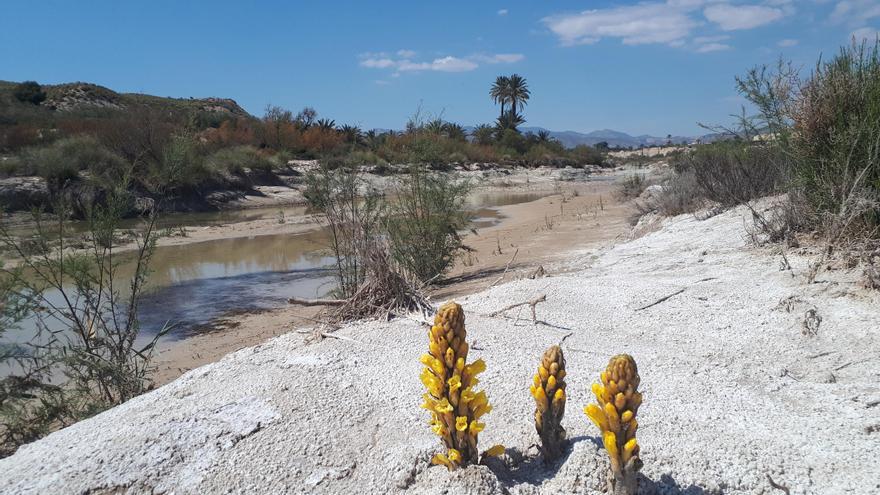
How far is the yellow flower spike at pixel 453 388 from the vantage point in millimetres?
2398

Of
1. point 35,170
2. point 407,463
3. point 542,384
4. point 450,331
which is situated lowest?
point 407,463

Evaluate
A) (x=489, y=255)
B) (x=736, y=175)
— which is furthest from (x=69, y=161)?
(x=736, y=175)

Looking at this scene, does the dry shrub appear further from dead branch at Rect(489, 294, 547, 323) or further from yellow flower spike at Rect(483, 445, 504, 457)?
yellow flower spike at Rect(483, 445, 504, 457)

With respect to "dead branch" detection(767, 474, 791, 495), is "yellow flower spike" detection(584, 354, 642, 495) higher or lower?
higher

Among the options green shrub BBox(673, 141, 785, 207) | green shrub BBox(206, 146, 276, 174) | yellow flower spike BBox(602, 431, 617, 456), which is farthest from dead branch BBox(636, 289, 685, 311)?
green shrub BBox(206, 146, 276, 174)

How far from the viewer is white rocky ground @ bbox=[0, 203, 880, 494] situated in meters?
2.53

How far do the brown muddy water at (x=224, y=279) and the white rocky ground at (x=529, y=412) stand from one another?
358 centimetres

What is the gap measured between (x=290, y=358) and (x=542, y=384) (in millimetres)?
2201

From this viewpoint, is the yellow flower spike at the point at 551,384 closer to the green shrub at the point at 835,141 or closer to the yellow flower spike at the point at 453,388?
the yellow flower spike at the point at 453,388

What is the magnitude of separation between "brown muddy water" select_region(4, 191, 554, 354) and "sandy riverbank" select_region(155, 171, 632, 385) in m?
0.66

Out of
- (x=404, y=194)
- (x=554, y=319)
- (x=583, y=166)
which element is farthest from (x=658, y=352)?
(x=583, y=166)

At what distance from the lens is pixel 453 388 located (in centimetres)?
241

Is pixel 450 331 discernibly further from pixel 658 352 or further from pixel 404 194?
pixel 404 194

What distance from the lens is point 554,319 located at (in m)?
4.61
